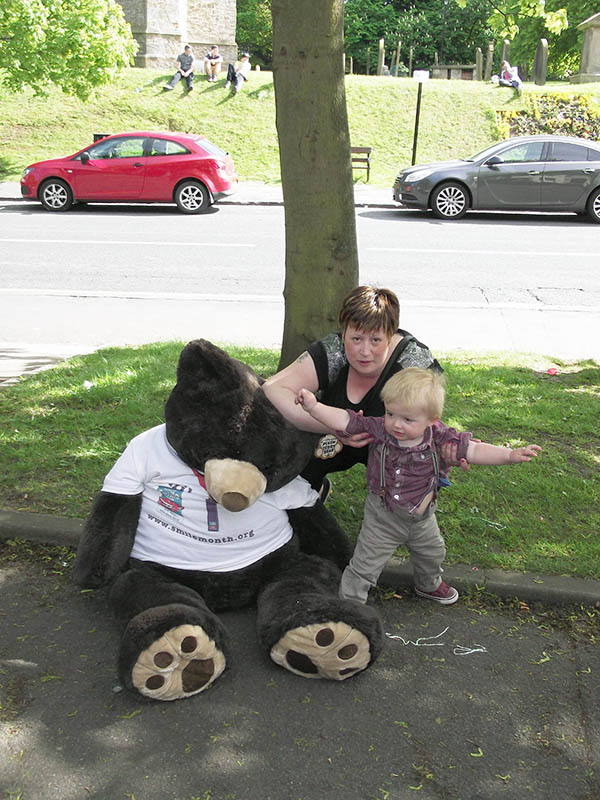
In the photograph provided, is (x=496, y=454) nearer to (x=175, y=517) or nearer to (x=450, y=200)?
(x=175, y=517)

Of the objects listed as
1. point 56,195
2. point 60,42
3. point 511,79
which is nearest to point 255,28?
point 511,79

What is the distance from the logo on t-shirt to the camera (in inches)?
129

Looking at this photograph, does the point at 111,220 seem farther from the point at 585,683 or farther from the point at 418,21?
the point at 418,21

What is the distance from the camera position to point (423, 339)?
26.1 feet

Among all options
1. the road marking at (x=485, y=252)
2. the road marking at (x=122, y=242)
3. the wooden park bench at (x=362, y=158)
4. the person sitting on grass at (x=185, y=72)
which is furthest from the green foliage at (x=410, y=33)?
the road marking at (x=122, y=242)

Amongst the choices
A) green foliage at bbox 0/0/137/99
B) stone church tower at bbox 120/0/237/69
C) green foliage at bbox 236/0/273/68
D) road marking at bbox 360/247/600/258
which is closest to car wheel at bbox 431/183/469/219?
road marking at bbox 360/247/600/258

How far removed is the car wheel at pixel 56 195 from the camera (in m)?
16.6

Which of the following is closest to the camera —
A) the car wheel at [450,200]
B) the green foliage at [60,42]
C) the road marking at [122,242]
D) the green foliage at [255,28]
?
the road marking at [122,242]

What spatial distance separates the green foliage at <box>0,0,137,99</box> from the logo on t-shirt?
17954mm

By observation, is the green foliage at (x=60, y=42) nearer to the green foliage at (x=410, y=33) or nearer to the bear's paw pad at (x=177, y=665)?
the bear's paw pad at (x=177, y=665)

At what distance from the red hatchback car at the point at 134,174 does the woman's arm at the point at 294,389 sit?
13.9m

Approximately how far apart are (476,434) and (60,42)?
17.5 m

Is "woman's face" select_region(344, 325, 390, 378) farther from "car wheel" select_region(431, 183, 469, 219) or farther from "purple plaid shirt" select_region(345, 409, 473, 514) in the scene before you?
"car wheel" select_region(431, 183, 469, 219)

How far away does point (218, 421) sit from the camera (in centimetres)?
314
